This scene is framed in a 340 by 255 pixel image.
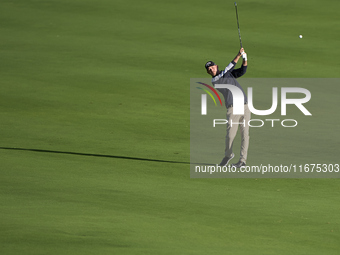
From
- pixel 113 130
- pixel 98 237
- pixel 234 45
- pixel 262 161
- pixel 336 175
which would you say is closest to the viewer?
pixel 98 237

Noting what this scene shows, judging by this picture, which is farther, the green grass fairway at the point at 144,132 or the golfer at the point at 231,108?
the golfer at the point at 231,108

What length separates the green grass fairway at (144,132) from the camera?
8.62 m

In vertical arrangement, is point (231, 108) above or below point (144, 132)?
above

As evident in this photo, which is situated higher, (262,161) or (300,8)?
(300,8)

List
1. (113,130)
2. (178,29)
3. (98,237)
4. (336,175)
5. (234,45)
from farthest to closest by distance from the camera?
(178,29)
(234,45)
(113,130)
(336,175)
(98,237)

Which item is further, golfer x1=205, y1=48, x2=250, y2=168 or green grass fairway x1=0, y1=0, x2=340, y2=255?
golfer x1=205, y1=48, x2=250, y2=168

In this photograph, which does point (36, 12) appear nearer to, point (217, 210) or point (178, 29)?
point (178, 29)

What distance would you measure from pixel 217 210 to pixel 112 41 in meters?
13.4

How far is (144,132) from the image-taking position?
1455 centimetres

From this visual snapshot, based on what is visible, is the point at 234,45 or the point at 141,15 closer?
the point at 234,45

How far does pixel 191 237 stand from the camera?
8.47 metres

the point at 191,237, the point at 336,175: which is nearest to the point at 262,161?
the point at 336,175

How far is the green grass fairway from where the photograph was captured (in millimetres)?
8617

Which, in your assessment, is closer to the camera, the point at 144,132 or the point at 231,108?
the point at 231,108
